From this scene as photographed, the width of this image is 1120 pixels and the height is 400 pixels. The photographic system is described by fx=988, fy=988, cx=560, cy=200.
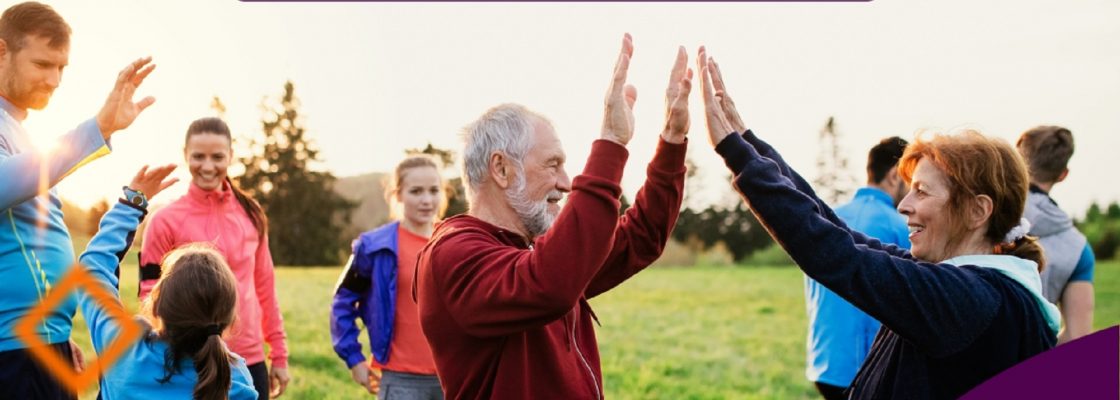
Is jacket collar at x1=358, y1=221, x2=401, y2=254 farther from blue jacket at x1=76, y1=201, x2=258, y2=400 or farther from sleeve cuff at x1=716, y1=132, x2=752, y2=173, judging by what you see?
sleeve cuff at x1=716, y1=132, x2=752, y2=173

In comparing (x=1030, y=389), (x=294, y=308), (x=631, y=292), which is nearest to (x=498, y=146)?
(x=1030, y=389)

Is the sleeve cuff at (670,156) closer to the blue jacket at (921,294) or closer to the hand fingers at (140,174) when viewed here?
the blue jacket at (921,294)

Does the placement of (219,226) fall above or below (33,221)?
below

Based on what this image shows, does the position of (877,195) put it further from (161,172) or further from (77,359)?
(77,359)

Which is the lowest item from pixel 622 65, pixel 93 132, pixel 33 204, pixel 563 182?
pixel 33 204

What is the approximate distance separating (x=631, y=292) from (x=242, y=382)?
2140cm

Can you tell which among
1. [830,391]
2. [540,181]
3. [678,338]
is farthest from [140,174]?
[678,338]

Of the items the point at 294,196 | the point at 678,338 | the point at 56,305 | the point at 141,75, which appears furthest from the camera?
the point at 294,196

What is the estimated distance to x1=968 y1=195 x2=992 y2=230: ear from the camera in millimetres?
3094

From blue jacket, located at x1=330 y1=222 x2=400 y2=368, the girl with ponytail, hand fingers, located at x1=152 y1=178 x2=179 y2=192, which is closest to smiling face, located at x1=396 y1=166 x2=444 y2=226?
blue jacket, located at x1=330 y1=222 x2=400 y2=368

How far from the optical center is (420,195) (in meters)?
5.77

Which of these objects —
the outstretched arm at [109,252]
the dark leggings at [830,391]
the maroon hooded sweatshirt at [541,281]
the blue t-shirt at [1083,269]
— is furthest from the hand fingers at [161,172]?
the blue t-shirt at [1083,269]

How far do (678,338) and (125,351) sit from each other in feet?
41.8

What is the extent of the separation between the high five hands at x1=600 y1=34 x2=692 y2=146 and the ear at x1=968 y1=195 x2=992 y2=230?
95 centimetres
